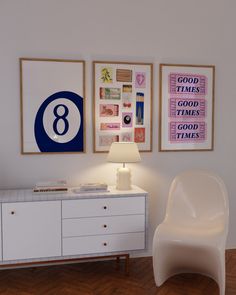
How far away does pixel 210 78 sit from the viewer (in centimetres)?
380

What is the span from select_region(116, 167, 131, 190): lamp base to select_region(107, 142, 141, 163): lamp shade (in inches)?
6.1

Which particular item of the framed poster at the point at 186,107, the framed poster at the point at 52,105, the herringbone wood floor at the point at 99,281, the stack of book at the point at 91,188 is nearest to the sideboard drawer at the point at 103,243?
the herringbone wood floor at the point at 99,281

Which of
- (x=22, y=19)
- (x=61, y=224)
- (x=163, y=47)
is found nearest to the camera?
(x=61, y=224)

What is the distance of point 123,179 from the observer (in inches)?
133

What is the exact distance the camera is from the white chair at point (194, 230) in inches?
113

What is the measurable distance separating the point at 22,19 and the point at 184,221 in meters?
2.32

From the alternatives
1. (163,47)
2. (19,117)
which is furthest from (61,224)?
(163,47)

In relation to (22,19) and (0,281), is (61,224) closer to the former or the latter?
(0,281)

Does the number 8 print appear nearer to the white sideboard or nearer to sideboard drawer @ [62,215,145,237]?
the white sideboard

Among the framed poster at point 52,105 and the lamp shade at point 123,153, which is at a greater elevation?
the framed poster at point 52,105

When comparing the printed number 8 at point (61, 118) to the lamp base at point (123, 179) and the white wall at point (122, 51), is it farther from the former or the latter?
the lamp base at point (123, 179)

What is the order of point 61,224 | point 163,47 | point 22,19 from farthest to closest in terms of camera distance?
1. point 163,47
2. point 22,19
3. point 61,224

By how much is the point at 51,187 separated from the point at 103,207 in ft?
1.59

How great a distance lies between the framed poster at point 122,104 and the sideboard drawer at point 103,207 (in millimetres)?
596
